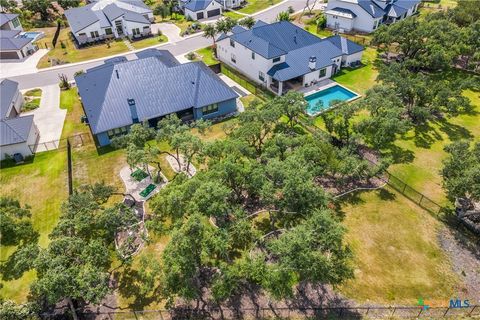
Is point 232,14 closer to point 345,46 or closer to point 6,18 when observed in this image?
point 345,46

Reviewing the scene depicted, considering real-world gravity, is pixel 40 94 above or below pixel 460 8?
below

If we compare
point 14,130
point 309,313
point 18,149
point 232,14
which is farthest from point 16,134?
point 232,14

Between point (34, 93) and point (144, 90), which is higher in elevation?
point (144, 90)

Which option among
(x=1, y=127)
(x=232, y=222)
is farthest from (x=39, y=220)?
(x=232, y=222)

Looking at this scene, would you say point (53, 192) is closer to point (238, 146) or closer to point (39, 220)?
point (39, 220)

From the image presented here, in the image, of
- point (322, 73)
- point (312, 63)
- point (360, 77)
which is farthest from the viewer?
point (360, 77)

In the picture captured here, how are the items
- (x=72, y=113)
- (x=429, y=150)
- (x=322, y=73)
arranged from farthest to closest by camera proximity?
(x=322, y=73) → (x=72, y=113) → (x=429, y=150)

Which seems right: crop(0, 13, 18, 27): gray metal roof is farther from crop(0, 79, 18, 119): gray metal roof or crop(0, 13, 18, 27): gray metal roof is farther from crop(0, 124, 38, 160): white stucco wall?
crop(0, 124, 38, 160): white stucco wall
